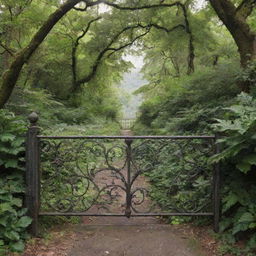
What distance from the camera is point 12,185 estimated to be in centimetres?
324

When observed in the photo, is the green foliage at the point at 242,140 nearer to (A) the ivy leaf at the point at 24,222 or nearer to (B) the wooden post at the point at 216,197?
(B) the wooden post at the point at 216,197

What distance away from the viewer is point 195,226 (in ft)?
12.0

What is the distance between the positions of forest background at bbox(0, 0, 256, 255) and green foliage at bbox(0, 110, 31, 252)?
0.01 meters

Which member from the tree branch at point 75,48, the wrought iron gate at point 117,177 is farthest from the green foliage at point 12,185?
the tree branch at point 75,48

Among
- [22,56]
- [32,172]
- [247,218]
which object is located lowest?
[247,218]

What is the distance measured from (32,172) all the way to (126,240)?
4.72 feet

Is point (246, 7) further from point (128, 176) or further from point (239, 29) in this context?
point (128, 176)

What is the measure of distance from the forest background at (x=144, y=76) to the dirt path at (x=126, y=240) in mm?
445

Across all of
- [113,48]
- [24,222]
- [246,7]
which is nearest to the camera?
[24,222]

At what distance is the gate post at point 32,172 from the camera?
3.30 m


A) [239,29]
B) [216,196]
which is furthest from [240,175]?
[239,29]

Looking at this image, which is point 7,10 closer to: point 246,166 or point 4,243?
point 4,243

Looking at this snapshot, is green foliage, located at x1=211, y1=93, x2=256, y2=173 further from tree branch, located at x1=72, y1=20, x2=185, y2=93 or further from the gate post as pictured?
tree branch, located at x1=72, y1=20, x2=185, y2=93

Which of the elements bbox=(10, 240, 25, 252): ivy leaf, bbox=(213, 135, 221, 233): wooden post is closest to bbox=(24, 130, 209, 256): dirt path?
bbox=(10, 240, 25, 252): ivy leaf
